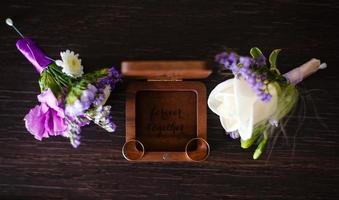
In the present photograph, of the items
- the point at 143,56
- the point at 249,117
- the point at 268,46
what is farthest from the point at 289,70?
the point at 143,56

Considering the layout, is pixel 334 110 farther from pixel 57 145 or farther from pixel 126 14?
pixel 57 145

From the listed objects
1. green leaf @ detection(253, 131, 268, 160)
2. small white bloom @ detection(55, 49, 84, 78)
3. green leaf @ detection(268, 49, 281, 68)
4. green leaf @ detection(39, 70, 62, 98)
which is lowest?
green leaf @ detection(253, 131, 268, 160)

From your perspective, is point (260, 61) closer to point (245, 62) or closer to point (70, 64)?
point (245, 62)

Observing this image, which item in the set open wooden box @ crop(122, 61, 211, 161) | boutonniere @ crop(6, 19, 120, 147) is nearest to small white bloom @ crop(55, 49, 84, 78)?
boutonniere @ crop(6, 19, 120, 147)

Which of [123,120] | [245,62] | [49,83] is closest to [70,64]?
[49,83]

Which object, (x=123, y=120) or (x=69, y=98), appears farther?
(x=123, y=120)

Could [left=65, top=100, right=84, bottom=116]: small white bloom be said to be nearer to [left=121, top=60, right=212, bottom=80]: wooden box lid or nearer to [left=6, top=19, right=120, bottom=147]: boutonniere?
[left=6, top=19, right=120, bottom=147]: boutonniere
